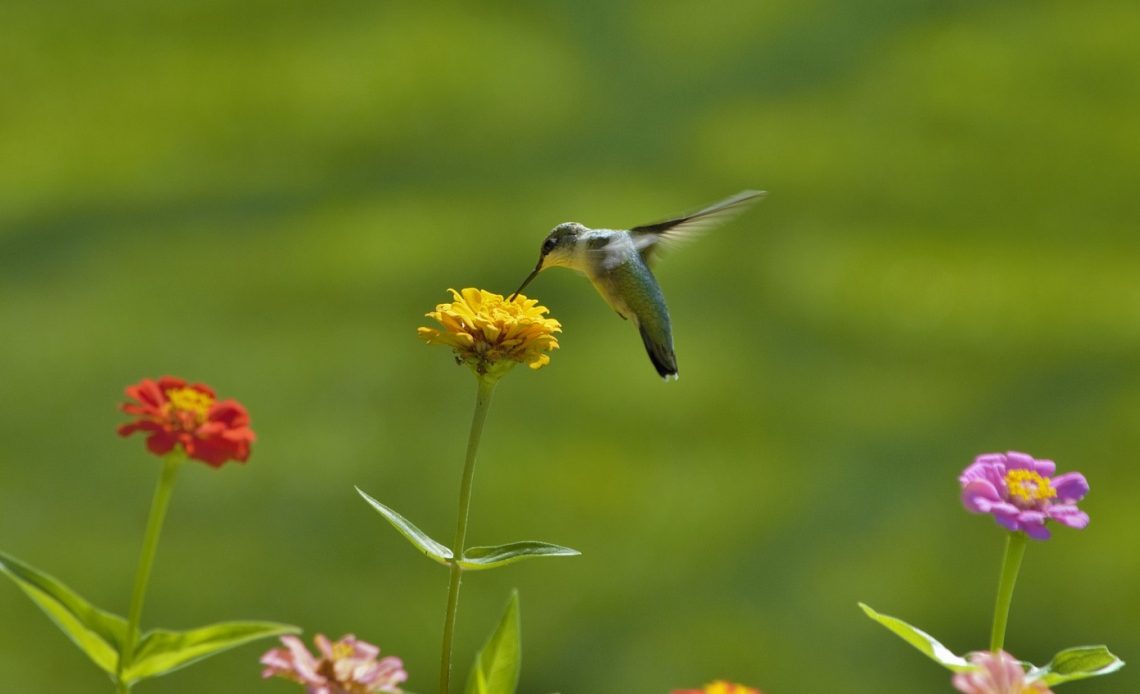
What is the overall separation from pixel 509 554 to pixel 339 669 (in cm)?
13

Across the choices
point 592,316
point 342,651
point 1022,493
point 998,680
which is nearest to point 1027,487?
point 1022,493

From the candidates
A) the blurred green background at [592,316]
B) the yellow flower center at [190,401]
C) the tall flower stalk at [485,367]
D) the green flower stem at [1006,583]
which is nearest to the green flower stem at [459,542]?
the tall flower stalk at [485,367]

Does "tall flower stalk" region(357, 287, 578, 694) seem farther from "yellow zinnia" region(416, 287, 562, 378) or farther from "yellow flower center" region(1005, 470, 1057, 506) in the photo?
"yellow flower center" region(1005, 470, 1057, 506)

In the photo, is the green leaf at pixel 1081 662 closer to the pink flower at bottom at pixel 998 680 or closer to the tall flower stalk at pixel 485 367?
the pink flower at bottom at pixel 998 680

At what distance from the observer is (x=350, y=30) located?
1.79 m

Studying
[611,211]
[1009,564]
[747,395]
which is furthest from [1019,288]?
[1009,564]

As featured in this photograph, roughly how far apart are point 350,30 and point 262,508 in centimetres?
63

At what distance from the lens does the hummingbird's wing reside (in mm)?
854

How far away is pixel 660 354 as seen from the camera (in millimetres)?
917

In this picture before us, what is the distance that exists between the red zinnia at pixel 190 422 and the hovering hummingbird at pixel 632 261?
1.13 feet

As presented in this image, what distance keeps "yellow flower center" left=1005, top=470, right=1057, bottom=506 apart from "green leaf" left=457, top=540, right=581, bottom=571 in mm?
189

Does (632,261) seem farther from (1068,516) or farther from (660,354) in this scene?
(1068,516)

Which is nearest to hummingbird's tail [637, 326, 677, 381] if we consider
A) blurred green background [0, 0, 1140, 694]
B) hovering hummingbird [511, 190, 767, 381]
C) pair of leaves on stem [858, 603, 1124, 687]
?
hovering hummingbird [511, 190, 767, 381]

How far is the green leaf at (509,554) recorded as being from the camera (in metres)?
0.56
